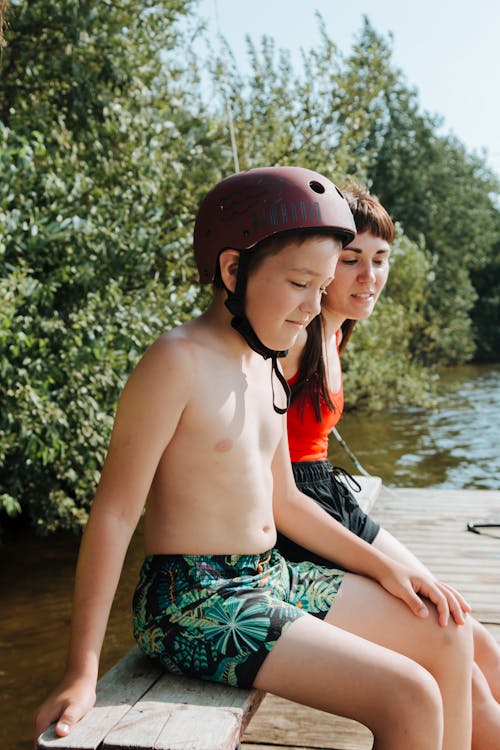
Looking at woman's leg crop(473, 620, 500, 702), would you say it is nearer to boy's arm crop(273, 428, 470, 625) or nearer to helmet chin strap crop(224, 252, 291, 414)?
boy's arm crop(273, 428, 470, 625)

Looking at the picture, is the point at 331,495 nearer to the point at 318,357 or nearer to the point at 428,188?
the point at 318,357

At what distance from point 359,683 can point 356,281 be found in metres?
1.48

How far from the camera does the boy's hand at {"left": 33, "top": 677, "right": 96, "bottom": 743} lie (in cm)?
155

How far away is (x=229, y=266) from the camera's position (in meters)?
1.97

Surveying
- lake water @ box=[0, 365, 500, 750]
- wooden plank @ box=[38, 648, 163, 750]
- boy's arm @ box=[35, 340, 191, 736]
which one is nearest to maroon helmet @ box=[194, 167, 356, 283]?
boy's arm @ box=[35, 340, 191, 736]

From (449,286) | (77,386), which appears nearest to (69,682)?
(77,386)

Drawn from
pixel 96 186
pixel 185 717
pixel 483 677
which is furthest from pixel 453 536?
pixel 96 186

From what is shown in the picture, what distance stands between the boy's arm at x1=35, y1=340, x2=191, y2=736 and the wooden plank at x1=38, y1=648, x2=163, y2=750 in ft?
0.12

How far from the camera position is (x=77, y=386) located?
5.59 m

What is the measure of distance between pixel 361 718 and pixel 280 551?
0.66m

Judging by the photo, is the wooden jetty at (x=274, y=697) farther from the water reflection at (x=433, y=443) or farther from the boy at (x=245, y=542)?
the water reflection at (x=433, y=443)

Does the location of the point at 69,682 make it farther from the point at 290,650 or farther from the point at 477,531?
the point at 477,531

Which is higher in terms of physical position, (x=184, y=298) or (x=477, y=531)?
(x=184, y=298)

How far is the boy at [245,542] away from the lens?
1.66 meters
